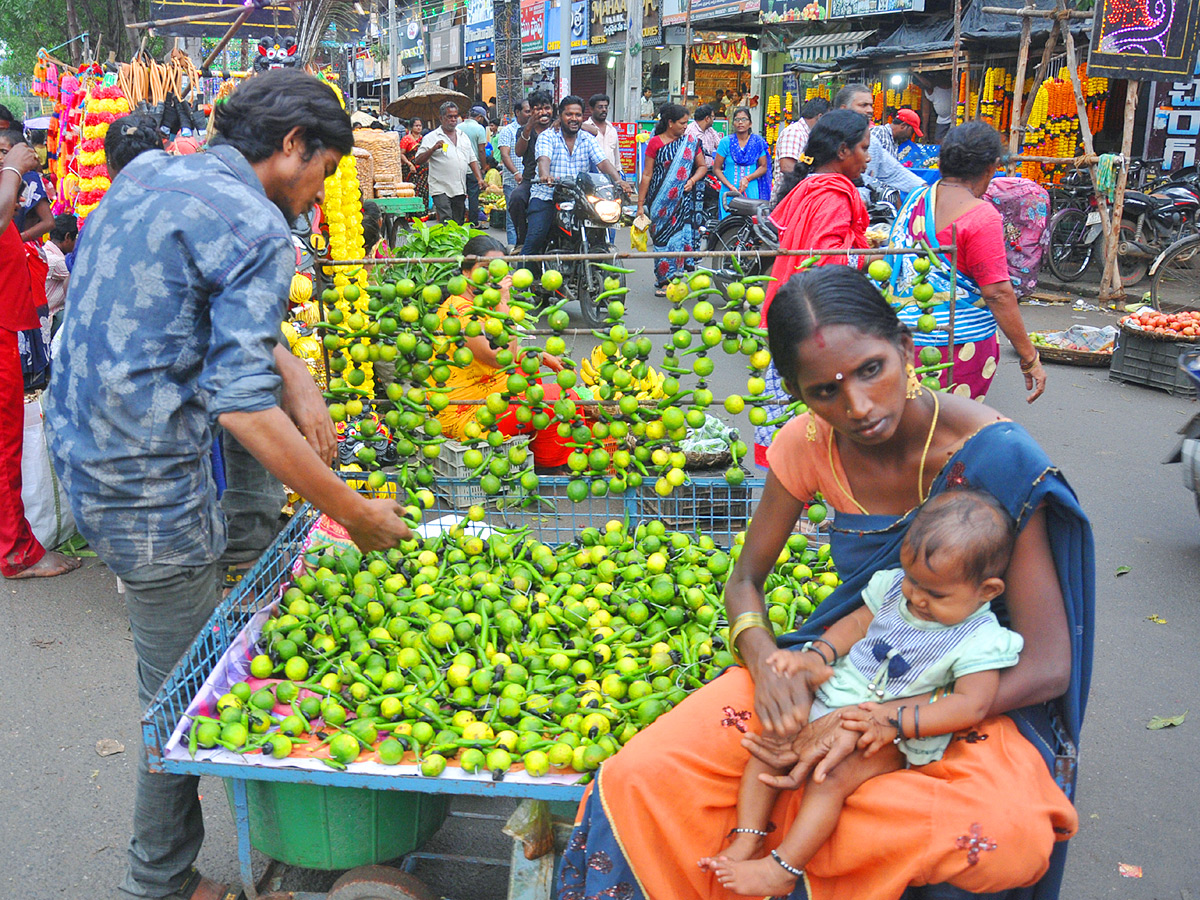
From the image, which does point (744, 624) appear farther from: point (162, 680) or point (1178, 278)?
point (1178, 278)

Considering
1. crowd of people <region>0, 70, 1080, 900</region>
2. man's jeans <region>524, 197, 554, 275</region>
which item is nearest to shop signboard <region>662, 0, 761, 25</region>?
man's jeans <region>524, 197, 554, 275</region>

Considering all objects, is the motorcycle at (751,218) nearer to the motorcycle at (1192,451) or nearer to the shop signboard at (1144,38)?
the shop signboard at (1144,38)

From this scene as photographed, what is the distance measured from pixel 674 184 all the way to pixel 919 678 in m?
9.06

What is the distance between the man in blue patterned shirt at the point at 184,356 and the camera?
2.06 metres

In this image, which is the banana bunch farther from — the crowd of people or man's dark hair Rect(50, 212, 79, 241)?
man's dark hair Rect(50, 212, 79, 241)

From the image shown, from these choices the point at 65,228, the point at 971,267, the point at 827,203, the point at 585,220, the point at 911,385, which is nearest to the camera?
the point at 911,385

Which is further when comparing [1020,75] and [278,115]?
[1020,75]

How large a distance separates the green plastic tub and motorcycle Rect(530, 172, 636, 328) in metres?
7.14

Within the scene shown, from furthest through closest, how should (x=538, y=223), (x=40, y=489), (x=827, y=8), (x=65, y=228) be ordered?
(x=827, y=8) < (x=538, y=223) < (x=65, y=228) < (x=40, y=489)

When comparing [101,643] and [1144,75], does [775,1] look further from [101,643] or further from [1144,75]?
[101,643]

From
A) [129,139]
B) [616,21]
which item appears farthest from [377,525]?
[616,21]

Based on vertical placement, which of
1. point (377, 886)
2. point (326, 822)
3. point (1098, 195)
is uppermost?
point (1098, 195)

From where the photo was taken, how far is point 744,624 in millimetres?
2195

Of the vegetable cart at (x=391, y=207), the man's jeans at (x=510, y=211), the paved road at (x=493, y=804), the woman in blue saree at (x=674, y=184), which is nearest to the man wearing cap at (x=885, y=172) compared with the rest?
the woman in blue saree at (x=674, y=184)
